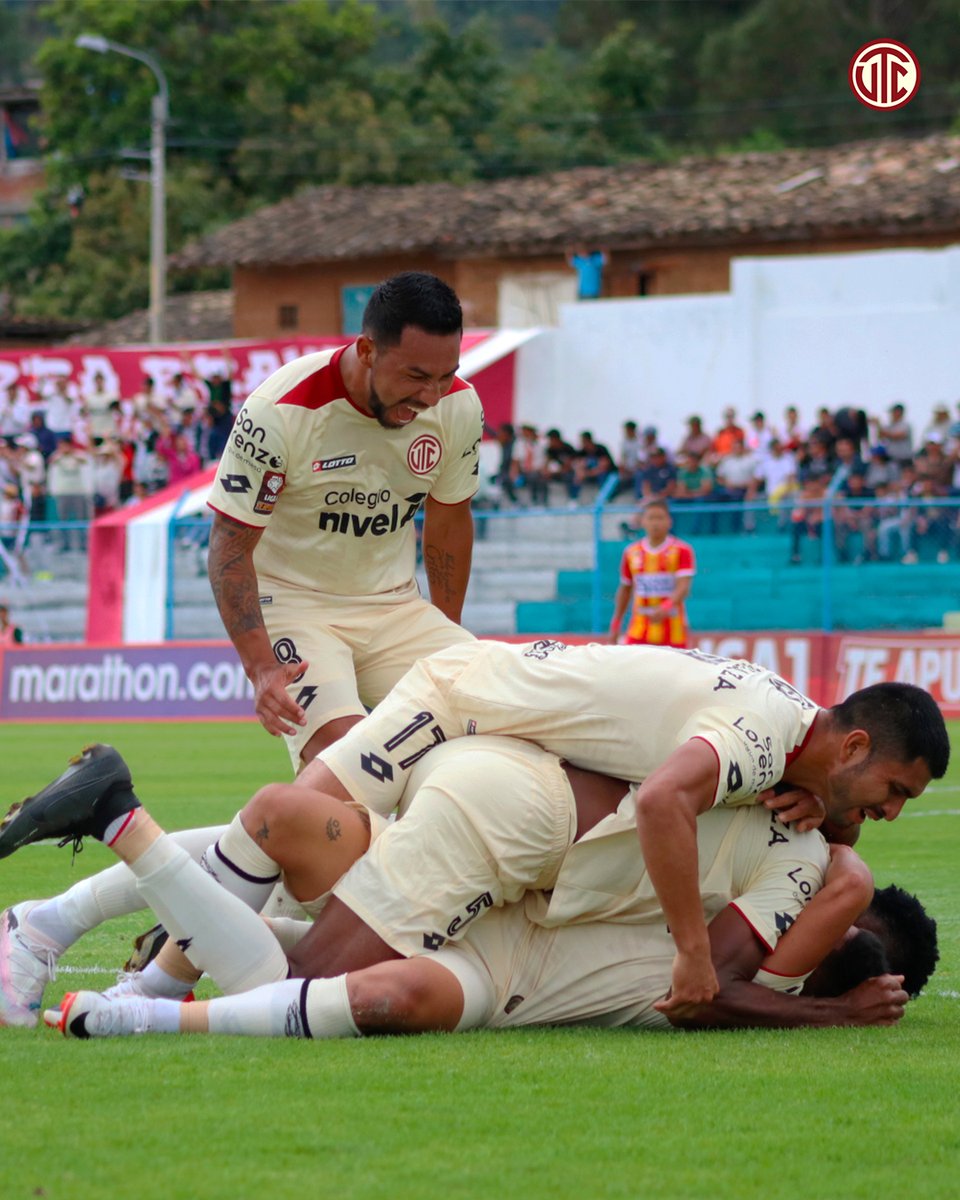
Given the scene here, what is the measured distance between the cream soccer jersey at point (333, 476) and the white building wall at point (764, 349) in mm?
22524

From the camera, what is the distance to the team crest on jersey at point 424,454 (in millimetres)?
7156

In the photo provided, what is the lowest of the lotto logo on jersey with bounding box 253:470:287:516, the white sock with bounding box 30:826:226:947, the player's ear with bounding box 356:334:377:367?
the white sock with bounding box 30:826:226:947

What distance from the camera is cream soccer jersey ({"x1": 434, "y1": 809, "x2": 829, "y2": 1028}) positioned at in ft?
18.1

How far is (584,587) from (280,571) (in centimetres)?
1508

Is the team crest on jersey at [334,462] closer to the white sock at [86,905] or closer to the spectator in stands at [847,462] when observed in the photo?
the white sock at [86,905]

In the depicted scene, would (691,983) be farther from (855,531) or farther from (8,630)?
(8,630)

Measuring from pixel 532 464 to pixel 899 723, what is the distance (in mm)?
22409

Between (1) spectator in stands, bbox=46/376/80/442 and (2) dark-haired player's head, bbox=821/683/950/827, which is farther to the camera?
(1) spectator in stands, bbox=46/376/80/442

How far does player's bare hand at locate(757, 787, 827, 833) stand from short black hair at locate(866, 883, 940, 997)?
517mm

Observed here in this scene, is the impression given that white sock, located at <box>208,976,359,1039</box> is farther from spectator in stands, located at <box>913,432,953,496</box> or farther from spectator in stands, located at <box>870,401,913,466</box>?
spectator in stands, located at <box>870,401,913,466</box>

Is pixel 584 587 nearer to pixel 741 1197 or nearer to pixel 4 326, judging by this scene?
pixel 741 1197

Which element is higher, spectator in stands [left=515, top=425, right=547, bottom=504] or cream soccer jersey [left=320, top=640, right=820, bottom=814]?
spectator in stands [left=515, top=425, right=547, bottom=504]

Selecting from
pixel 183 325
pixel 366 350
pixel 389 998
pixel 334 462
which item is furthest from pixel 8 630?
pixel 183 325

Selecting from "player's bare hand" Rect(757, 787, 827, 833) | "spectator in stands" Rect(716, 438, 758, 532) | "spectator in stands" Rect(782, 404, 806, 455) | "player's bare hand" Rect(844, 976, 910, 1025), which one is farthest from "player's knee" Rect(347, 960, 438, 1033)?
"spectator in stands" Rect(782, 404, 806, 455)
